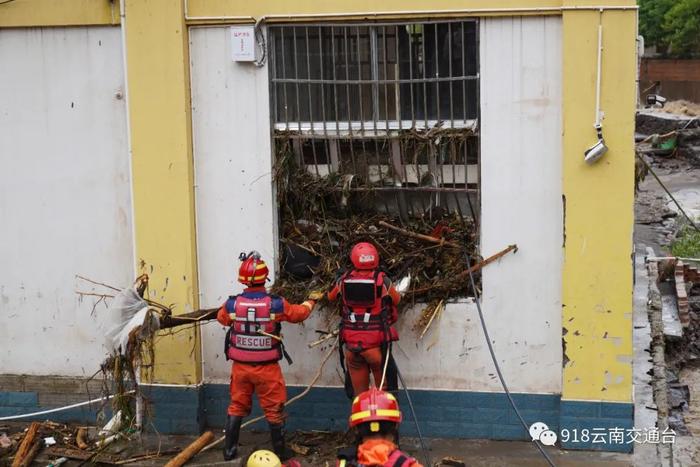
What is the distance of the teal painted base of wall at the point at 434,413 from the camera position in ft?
24.0

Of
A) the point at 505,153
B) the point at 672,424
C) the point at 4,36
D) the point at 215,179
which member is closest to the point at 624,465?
the point at 672,424

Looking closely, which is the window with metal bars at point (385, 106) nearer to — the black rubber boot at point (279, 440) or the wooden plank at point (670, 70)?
the black rubber boot at point (279, 440)

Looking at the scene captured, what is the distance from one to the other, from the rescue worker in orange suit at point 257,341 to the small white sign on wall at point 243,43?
65.6 inches

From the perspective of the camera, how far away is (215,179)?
25.6ft

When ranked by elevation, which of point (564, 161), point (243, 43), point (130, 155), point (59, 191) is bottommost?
point (59, 191)

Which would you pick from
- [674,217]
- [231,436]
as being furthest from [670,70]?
[231,436]

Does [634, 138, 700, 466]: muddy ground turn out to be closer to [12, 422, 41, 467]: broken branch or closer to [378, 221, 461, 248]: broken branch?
[378, 221, 461, 248]: broken branch

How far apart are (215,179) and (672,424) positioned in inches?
181

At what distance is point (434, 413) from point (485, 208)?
1.77 metres

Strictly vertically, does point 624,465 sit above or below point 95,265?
below

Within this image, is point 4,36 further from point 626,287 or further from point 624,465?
point 624,465

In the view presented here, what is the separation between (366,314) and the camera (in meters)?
7.12

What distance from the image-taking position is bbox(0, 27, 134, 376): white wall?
7.91m

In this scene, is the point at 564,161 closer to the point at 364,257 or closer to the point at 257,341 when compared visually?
the point at 364,257
